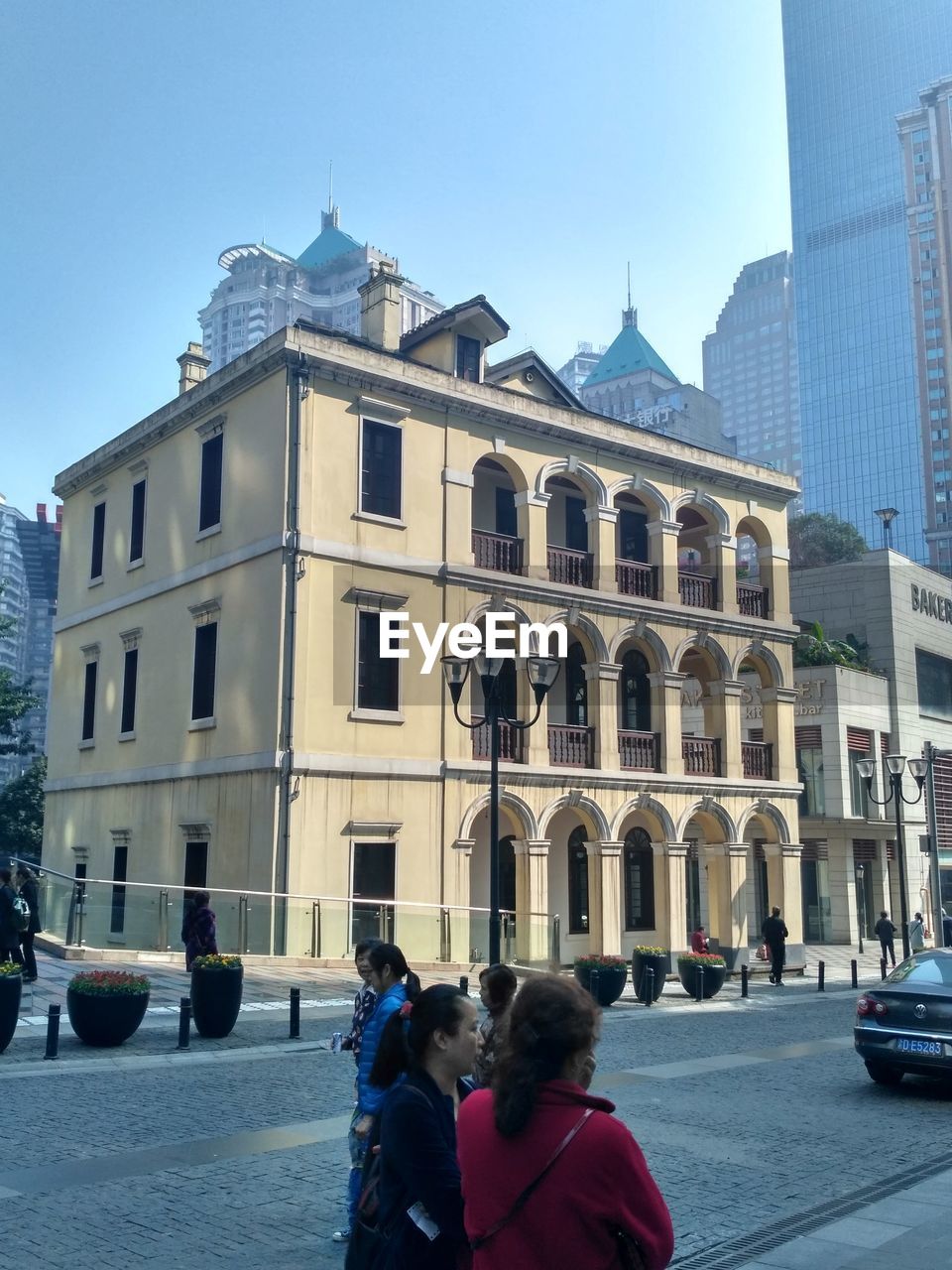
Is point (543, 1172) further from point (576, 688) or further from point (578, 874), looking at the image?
point (578, 874)

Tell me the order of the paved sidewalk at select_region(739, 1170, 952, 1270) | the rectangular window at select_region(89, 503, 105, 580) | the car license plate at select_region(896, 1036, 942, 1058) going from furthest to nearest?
the rectangular window at select_region(89, 503, 105, 580) < the car license plate at select_region(896, 1036, 942, 1058) < the paved sidewalk at select_region(739, 1170, 952, 1270)

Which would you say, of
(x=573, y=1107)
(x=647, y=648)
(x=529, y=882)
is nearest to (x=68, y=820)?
(x=529, y=882)

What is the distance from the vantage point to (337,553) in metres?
24.7

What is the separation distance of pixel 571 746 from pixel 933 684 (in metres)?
25.6

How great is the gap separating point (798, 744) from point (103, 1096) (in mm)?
33910

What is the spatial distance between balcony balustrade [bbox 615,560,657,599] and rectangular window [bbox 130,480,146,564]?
1174 centimetres

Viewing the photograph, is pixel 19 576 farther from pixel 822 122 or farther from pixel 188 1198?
pixel 188 1198

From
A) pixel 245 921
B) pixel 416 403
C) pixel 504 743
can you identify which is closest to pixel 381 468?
pixel 416 403

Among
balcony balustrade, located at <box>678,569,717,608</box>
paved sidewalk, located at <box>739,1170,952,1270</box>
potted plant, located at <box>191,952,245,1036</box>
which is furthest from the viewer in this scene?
balcony balustrade, located at <box>678,569,717,608</box>

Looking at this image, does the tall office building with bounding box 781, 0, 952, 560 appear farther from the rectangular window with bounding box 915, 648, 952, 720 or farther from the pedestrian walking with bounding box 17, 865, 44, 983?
the pedestrian walking with bounding box 17, 865, 44, 983

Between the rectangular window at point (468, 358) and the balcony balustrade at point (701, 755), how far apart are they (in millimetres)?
10409

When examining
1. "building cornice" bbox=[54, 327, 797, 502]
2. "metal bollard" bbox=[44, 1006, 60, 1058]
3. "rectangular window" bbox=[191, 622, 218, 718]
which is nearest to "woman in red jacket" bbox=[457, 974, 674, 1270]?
"metal bollard" bbox=[44, 1006, 60, 1058]

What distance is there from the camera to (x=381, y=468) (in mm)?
25984

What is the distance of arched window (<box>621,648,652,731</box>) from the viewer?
30.8 m
